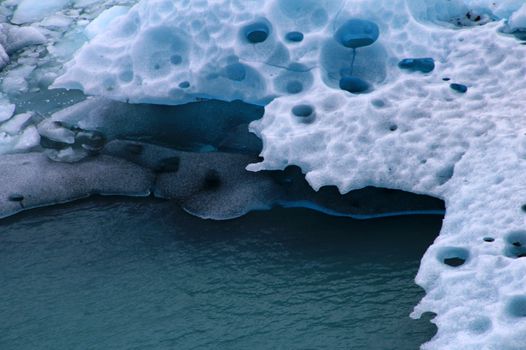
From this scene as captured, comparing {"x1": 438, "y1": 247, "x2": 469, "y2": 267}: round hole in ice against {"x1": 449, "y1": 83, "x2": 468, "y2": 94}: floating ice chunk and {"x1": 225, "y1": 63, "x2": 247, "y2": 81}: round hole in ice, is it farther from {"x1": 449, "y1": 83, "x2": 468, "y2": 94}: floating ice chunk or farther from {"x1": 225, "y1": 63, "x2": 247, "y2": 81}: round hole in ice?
{"x1": 225, "y1": 63, "x2": 247, "y2": 81}: round hole in ice

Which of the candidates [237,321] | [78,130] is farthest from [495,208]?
[78,130]

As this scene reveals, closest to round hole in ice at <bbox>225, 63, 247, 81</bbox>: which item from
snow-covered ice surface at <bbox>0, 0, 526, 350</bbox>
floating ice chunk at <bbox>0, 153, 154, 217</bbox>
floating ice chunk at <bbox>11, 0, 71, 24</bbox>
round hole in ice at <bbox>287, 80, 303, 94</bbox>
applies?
snow-covered ice surface at <bbox>0, 0, 526, 350</bbox>

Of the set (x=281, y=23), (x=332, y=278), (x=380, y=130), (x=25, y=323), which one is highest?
(x=281, y=23)

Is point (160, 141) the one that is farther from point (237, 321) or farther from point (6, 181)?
point (237, 321)

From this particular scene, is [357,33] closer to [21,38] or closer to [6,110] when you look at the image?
[6,110]

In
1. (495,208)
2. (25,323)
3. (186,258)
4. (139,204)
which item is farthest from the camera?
(139,204)
